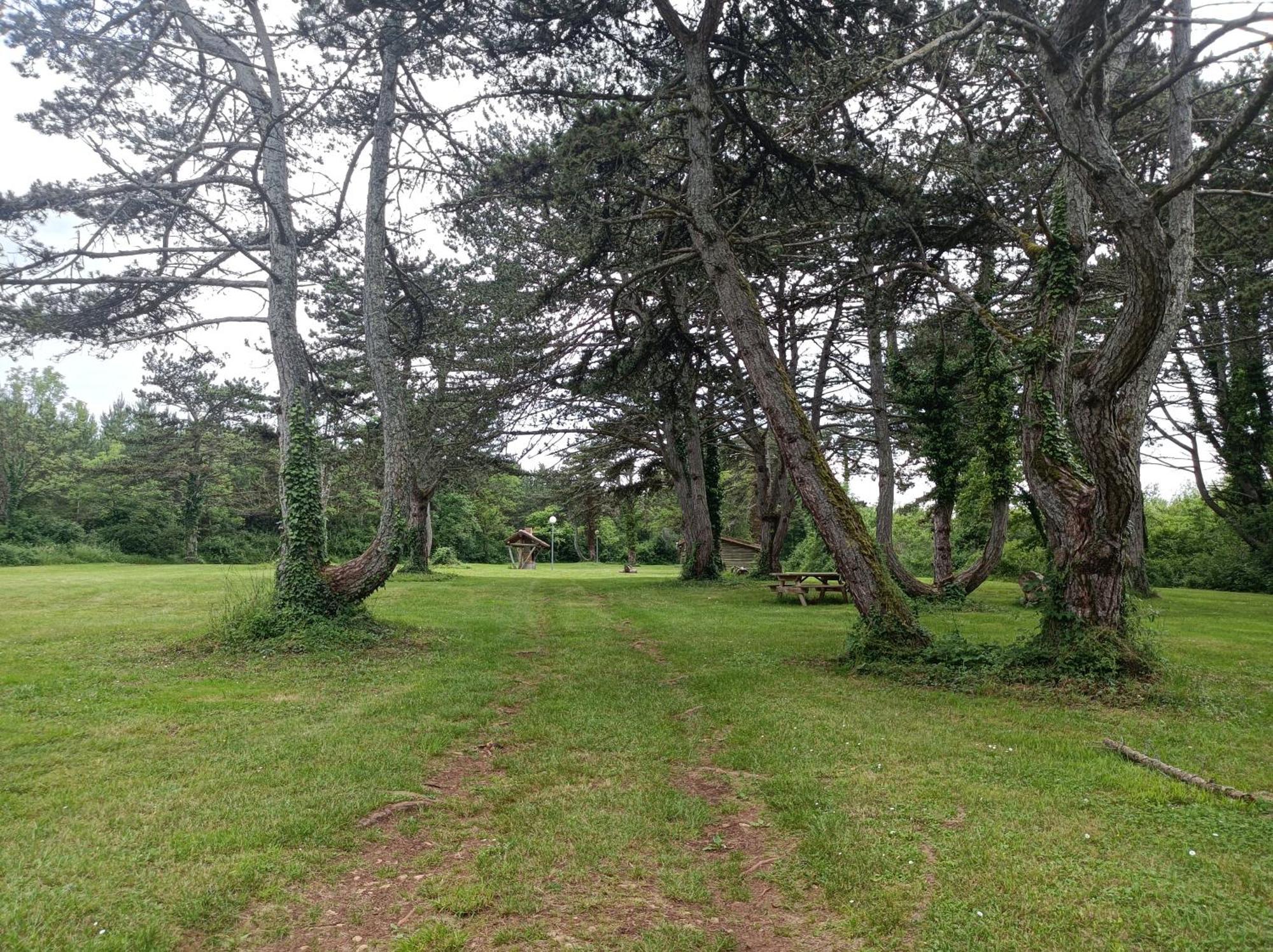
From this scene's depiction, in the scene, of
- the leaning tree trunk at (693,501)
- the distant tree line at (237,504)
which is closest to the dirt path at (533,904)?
the distant tree line at (237,504)

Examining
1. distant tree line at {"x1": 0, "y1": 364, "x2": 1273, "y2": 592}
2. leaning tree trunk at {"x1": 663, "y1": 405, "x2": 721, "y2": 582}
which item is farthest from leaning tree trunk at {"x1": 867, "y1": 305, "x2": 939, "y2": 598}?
leaning tree trunk at {"x1": 663, "y1": 405, "x2": 721, "y2": 582}

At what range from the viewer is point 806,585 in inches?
671

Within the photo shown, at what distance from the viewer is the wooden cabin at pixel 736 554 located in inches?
1330

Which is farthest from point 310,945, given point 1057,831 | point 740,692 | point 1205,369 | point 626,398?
point 1205,369

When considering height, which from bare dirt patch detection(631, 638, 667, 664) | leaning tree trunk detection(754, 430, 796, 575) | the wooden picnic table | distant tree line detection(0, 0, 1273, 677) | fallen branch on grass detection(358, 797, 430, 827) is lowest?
bare dirt patch detection(631, 638, 667, 664)

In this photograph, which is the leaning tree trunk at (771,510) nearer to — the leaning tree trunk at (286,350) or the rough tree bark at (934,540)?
the rough tree bark at (934,540)

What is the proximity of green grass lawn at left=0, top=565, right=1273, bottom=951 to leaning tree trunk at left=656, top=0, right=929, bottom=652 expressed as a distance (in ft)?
3.86

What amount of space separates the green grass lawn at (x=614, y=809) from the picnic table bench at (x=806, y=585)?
350 inches

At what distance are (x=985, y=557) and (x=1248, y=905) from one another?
12945 mm

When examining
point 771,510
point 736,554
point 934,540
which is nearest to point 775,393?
point 934,540

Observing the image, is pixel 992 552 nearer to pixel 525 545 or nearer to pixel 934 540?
pixel 934 540

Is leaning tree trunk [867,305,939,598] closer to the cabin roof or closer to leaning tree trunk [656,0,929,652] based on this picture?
leaning tree trunk [656,0,929,652]

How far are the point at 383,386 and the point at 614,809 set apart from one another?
8.59 metres

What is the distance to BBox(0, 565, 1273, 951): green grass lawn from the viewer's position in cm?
280
